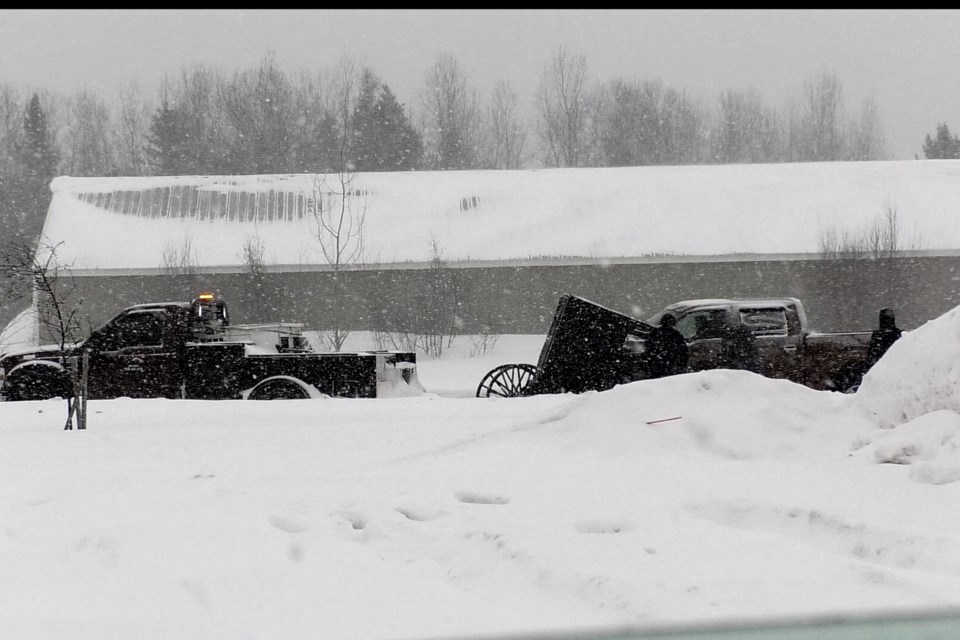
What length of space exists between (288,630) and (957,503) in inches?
145

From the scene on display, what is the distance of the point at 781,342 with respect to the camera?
13445mm

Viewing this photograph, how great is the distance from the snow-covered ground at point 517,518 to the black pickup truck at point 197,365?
273cm

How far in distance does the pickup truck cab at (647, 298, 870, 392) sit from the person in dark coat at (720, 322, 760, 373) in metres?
0.11

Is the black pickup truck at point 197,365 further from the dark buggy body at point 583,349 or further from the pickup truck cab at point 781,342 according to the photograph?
the pickup truck cab at point 781,342

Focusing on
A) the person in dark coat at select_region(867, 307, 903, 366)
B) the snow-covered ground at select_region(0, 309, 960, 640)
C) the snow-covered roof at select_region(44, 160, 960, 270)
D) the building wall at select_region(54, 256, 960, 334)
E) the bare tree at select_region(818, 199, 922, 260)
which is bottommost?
the snow-covered ground at select_region(0, 309, 960, 640)

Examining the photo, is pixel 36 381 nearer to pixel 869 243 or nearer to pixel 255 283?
pixel 255 283

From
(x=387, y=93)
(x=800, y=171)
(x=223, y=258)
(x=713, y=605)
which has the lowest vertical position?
(x=713, y=605)

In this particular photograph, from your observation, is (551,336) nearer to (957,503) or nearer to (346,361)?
(346,361)

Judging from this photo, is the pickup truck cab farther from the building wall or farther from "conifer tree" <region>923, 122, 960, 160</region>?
"conifer tree" <region>923, 122, 960, 160</region>

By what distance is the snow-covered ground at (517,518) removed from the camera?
3590mm

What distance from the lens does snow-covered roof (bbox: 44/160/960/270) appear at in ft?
82.7

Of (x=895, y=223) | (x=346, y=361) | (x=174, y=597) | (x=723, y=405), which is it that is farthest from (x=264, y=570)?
(x=895, y=223)

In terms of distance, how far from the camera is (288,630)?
336 centimetres

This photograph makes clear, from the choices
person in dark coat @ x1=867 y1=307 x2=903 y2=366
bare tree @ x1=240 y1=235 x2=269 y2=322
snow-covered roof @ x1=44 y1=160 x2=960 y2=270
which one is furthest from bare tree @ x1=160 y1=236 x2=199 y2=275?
person in dark coat @ x1=867 y1=307 x2=903 y2=366
